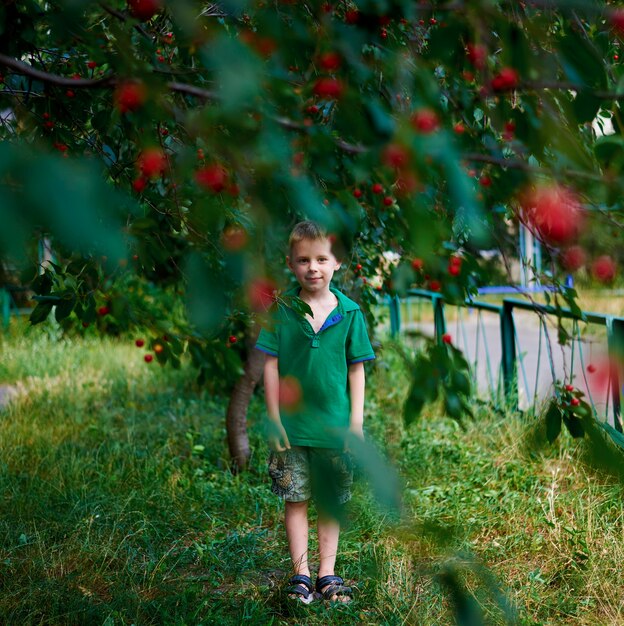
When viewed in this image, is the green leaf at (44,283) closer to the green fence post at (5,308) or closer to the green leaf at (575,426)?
the green leaf at (575,426)

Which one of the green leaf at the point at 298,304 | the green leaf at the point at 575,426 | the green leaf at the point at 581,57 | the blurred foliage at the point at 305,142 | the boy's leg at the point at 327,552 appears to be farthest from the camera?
the boy's leg at the point at 327,552

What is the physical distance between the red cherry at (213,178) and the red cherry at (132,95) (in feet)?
0.67

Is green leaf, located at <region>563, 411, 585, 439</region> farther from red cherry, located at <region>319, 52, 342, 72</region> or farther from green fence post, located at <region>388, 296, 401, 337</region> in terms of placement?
green fence post, located at <region>388, 296, 401, 337</region>

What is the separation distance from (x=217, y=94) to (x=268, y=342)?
1638 millimetres

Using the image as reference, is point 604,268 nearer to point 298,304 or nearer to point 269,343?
point 298,304

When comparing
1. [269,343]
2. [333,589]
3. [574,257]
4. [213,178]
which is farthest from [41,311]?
[574,257]

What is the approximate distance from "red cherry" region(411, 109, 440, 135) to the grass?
53 centimetres

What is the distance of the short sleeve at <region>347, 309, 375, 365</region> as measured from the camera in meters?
2.50

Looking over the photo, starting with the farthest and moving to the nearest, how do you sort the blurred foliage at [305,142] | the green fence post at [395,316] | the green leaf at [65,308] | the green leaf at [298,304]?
the green fence post at [395,316], the green leaf at [65,308], the green leaf at [298,304], the blurred foliage at [305,142]

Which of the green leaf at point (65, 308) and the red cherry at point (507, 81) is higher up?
the red cherry at point (507, 81)

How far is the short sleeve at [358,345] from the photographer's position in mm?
2496

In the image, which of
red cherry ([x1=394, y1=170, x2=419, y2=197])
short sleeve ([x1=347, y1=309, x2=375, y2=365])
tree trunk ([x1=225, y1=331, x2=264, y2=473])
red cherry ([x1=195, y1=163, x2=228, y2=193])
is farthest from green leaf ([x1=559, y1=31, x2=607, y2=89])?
tree trunk ([x1=225, y1=331, x2=264, y2=473])

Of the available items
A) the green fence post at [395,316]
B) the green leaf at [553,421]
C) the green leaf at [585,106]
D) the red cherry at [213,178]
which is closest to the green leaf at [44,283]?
the red cherry at [213,178]

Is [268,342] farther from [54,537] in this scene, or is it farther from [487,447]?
[487,447]
